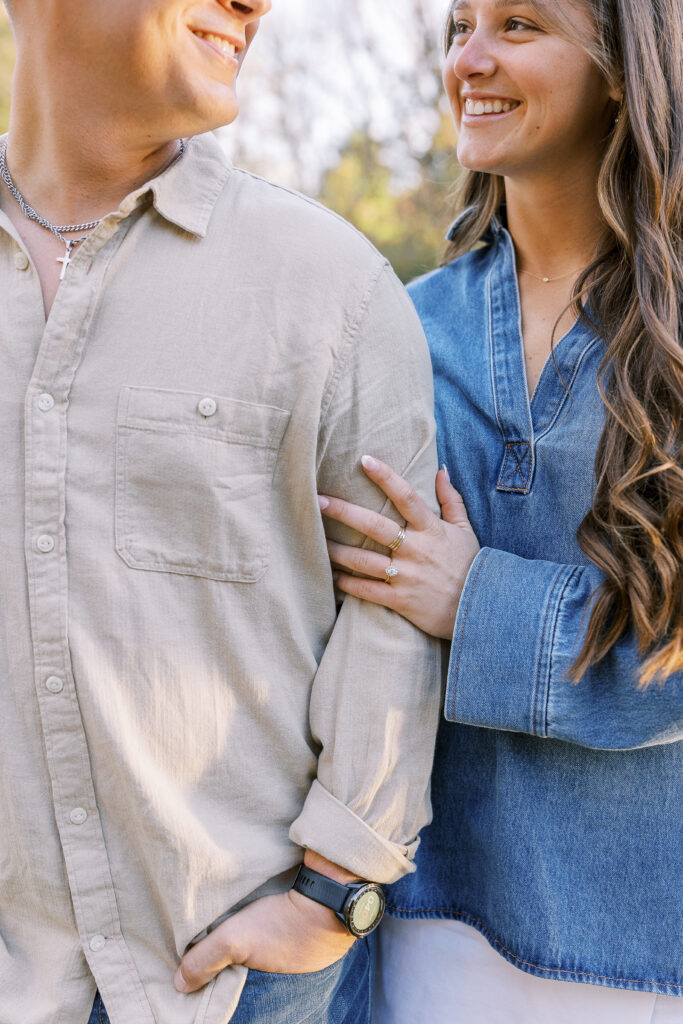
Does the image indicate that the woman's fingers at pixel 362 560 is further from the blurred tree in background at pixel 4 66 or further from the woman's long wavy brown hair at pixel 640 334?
the blurred tree in background at pixel 4 66

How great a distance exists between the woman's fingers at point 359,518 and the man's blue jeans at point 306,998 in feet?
2.40

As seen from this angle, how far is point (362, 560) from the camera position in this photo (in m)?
1.62

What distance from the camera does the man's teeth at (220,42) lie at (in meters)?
1.46

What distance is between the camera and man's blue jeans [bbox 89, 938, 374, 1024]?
1.54 meters

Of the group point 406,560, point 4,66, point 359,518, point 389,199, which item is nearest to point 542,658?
point 406,560

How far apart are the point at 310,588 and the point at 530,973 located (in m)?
0.79

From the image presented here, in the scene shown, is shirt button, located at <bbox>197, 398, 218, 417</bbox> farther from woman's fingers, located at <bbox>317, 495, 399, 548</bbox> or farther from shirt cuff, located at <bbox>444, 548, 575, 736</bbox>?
shirt cuff, located at <bbox>444, 548, 575, 736</bbox>

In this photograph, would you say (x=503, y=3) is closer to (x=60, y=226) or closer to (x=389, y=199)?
(x=60, y=226)

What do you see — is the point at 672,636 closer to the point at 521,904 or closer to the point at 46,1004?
the point at 521,904

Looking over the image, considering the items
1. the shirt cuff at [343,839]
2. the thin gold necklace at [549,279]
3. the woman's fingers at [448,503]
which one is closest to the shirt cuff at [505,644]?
the woman's fingers at [448,503]

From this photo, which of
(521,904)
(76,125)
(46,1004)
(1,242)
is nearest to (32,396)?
(1,242)

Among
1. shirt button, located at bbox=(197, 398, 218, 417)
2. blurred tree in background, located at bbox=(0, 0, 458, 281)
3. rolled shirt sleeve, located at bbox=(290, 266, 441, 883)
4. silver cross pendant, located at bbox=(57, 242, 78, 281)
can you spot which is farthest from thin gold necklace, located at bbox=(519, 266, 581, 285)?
blurred tree in background, located at bbox=(0, 0, 458, 281)

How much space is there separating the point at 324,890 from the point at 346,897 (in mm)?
37

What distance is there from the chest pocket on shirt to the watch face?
0.54 meters
